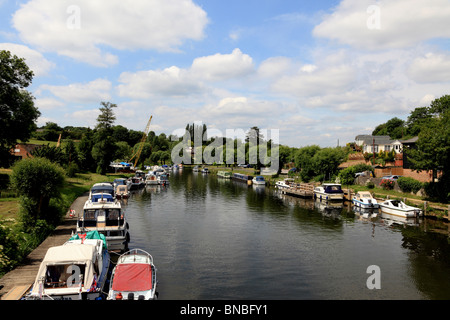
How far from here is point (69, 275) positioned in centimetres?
1677

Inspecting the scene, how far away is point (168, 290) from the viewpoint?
1986 cm

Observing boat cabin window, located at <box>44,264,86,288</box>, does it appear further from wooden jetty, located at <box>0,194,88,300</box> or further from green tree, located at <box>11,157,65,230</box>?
green tree, located at <box>11,157,65,230</box>

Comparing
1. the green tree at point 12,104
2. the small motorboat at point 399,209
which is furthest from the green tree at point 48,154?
the small motorboat at point 399,209

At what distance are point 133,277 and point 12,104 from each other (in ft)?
144

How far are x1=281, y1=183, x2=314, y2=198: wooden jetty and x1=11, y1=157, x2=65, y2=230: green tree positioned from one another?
1814 inches

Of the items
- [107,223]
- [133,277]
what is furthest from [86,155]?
[133,277]

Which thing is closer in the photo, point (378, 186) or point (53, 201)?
point (53, 201)

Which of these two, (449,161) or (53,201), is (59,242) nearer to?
(53,201)

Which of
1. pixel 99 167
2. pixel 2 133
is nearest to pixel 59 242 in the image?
pixel 2 133

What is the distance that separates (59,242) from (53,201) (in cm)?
843

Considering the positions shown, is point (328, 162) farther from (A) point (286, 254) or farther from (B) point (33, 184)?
(B) point (33, 184)

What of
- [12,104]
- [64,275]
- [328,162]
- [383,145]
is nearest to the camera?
[64,275]

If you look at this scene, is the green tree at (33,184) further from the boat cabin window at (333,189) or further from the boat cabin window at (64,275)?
the boat cabin window at (333,189)
